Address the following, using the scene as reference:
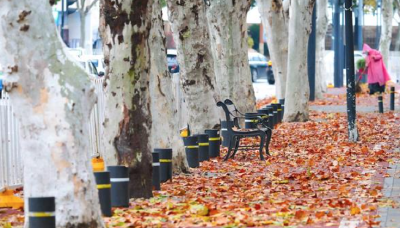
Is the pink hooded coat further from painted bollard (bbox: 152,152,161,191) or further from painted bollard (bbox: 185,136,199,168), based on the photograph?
painted bollard (bbox: 152,152,161,191)

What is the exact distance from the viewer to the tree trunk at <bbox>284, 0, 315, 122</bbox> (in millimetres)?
27719

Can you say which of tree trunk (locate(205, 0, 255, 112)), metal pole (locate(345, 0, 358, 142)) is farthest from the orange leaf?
tree trunk (locate(205, 0, 255, 112))

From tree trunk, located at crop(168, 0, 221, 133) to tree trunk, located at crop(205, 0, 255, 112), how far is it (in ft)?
13.1

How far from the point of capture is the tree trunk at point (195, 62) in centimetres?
1856

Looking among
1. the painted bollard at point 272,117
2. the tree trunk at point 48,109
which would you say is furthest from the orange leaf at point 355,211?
the painted bollard at point 272,117

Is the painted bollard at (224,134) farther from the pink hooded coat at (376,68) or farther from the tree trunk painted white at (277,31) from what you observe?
the pink hooded coat at (376,68)

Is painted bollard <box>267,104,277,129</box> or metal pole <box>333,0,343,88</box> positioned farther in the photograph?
metal pole <box>333,0,343,88</box>

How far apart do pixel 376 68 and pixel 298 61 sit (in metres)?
10.9

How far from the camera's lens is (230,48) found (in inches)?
956

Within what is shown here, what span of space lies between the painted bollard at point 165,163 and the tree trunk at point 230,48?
934 centimetres

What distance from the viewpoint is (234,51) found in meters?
24.4

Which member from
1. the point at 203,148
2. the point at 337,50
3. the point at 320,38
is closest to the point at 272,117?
the point at 203,148

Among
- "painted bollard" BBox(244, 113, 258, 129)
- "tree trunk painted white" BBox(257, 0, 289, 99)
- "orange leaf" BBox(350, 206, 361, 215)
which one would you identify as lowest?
"orange leaf" BBox(350, 206, 361, 215)

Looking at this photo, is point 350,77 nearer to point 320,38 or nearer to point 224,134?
point 224,134
